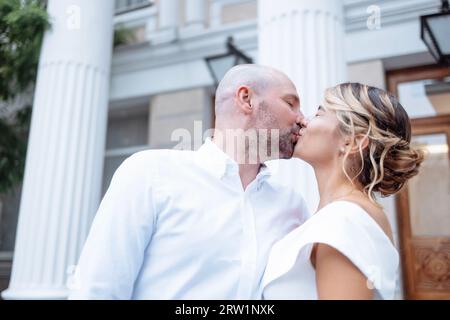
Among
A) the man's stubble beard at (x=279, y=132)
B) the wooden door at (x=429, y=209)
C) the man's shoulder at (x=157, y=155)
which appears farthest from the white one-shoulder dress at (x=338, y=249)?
the wooden door at (x=429, y=209)

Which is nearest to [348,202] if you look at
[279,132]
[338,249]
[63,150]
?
[338,249]

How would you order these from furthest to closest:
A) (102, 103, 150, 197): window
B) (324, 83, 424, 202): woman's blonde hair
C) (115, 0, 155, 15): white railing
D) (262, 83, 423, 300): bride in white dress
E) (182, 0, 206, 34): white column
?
(115, 0, 155, 15): white railing < (102, 103, 150, 197): window < (182, 0, 206, 34): white column < (324, 83, 424, 202): woman's blonde hair < (262, 83, 423, 300): bride in white dress

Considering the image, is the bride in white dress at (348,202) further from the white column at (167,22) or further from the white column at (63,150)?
the white column at (167,22)

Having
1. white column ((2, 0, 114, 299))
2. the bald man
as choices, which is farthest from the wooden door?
white column ((2, 0, 114, 299))

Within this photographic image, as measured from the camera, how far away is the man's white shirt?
106 centimetres

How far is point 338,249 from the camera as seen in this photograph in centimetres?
96

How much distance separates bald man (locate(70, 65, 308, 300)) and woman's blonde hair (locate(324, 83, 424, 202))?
0.17 meters

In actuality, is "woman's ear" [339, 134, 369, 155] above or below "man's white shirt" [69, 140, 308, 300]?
above

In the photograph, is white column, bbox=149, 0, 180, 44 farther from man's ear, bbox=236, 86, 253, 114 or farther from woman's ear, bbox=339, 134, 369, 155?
woman's ear, bbox=339, 134, 369, 155

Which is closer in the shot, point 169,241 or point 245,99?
point 169,241

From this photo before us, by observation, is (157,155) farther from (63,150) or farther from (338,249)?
(63,150)

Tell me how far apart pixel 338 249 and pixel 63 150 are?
2.92 m

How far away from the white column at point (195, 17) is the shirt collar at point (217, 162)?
343 cm
